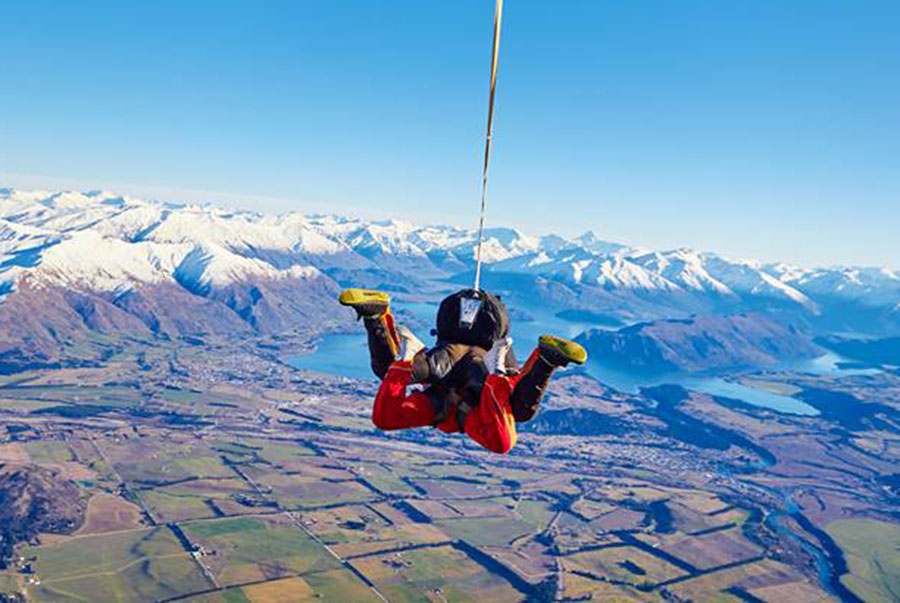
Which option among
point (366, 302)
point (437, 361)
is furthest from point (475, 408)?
point (366, 302)

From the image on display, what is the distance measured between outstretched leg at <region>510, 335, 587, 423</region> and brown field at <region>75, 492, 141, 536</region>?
88.2m

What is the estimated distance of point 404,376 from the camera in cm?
1120

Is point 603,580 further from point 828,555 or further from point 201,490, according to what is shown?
point 201,490

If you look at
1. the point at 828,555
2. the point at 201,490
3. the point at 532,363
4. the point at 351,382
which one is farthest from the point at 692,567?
the point at 351,382

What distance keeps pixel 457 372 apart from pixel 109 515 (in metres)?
92.5

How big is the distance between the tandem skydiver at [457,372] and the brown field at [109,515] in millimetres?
86682

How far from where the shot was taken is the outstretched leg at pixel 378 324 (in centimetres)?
1090

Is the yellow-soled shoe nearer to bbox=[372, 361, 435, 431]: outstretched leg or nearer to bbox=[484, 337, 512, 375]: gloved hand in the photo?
bbox=[484, 337, 512, 375]: gloved hand

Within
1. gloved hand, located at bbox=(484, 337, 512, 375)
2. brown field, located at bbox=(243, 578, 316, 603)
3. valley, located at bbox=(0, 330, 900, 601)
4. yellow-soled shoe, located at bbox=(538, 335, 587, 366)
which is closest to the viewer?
yellow-soled shoe, located at bbox=(538, 335, 587, 366)

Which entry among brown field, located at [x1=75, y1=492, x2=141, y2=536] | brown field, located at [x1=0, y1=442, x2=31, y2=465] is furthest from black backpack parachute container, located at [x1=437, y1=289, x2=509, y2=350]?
brown field, located at [x1=0, y1=442, x2=31, y2=465]

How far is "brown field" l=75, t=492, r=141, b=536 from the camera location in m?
83.6

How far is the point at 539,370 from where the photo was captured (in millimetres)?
10531

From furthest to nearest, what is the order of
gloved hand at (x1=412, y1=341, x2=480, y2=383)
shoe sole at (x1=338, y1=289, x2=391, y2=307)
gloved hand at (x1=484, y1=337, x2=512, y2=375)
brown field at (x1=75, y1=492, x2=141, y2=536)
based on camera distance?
brown field at (x1=75, y1=492, x2=141, y2=536) < gloved hand at (x1=484, y1=337, x2=512, y2=375) < gloved hand at (x1=412, y1=341, x2=480, y2=383) < shoe sole at (x1=338, y1=289, x2=391, y2=307)

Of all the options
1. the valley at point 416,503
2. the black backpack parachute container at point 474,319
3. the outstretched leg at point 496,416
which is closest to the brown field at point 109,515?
the valley at point 416,503
